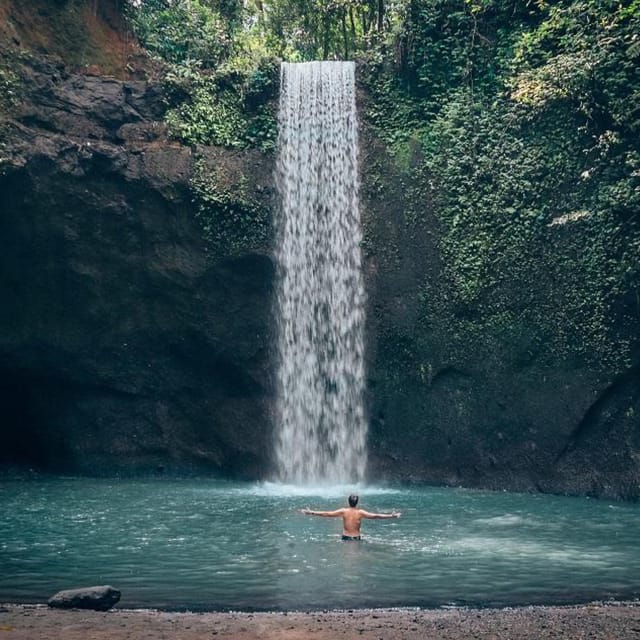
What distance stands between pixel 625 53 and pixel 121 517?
1205 cm

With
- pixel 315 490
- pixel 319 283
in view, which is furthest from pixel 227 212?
pixel 315 490

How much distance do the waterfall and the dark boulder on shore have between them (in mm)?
10126

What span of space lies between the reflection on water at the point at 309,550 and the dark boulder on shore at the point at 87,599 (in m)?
0.23

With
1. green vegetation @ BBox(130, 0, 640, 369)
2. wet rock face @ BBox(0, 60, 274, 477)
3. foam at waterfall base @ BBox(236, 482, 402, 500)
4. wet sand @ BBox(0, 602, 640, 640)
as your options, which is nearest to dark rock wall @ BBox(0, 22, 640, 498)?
wet rock face @ BBox(0, 60, 274, 477)

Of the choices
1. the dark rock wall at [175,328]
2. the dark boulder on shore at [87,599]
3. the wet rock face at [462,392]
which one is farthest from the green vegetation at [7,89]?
the dark boulder on shore at [87,599]

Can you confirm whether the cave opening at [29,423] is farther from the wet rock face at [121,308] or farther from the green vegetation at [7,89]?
the green vegetation at [7,89]

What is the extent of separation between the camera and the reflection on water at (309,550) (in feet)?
24.1

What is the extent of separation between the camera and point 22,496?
1433 centimetres

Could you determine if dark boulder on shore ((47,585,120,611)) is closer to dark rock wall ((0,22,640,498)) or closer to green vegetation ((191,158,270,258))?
dark rock wall ((0,22,640,498))

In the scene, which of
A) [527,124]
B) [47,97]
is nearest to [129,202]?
[47,97]

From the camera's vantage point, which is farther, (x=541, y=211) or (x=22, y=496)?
(x=541, y=211)

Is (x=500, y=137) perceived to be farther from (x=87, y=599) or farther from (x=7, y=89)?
(x=87, y=599)

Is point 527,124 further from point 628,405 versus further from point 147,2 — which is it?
point 147,2

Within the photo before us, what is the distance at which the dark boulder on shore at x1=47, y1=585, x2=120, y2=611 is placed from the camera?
21.7 ft
